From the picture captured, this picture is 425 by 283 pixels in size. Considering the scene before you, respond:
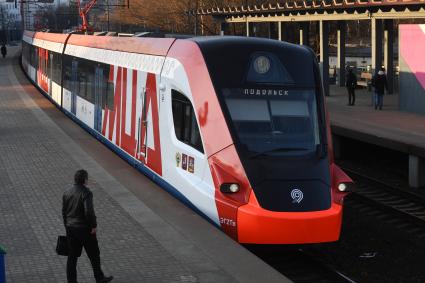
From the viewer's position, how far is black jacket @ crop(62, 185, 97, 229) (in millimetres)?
7398

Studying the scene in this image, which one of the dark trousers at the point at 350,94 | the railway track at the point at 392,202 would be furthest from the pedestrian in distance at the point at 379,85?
the railway track at the point at 392,202

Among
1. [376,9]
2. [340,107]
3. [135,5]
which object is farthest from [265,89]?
[135,5]

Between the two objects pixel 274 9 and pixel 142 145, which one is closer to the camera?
pixel 142 145

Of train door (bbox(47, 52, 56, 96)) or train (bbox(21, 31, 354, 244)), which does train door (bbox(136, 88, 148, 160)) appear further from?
train door (bbox(47, 52, 56, 96))

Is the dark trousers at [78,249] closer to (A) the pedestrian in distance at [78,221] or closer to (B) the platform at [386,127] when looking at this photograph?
(A) the pedestrian in distance at [78,221]

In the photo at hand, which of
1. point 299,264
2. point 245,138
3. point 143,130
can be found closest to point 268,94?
point 245,138

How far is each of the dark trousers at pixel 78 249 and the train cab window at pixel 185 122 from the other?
302 centimetres

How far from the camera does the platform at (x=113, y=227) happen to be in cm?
802

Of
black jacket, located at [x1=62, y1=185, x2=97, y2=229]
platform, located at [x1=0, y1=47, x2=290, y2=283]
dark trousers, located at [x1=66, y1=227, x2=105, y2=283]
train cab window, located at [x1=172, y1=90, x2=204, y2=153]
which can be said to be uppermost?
train cab window, located at [x1=172, y1=90, x2=204, y2=153]

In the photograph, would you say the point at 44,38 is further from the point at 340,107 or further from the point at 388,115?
the point at 388,115

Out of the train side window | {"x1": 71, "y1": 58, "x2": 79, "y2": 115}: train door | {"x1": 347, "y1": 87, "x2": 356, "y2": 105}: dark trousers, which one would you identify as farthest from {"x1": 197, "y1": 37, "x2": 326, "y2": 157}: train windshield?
{"x1": 347, "y1": 87, "x2": 356, "y2": 105}: dark trousers

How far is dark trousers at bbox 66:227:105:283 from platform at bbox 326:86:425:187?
1020 centimetres

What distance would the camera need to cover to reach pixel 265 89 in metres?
10.3

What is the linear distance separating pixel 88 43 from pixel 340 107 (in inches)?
389
